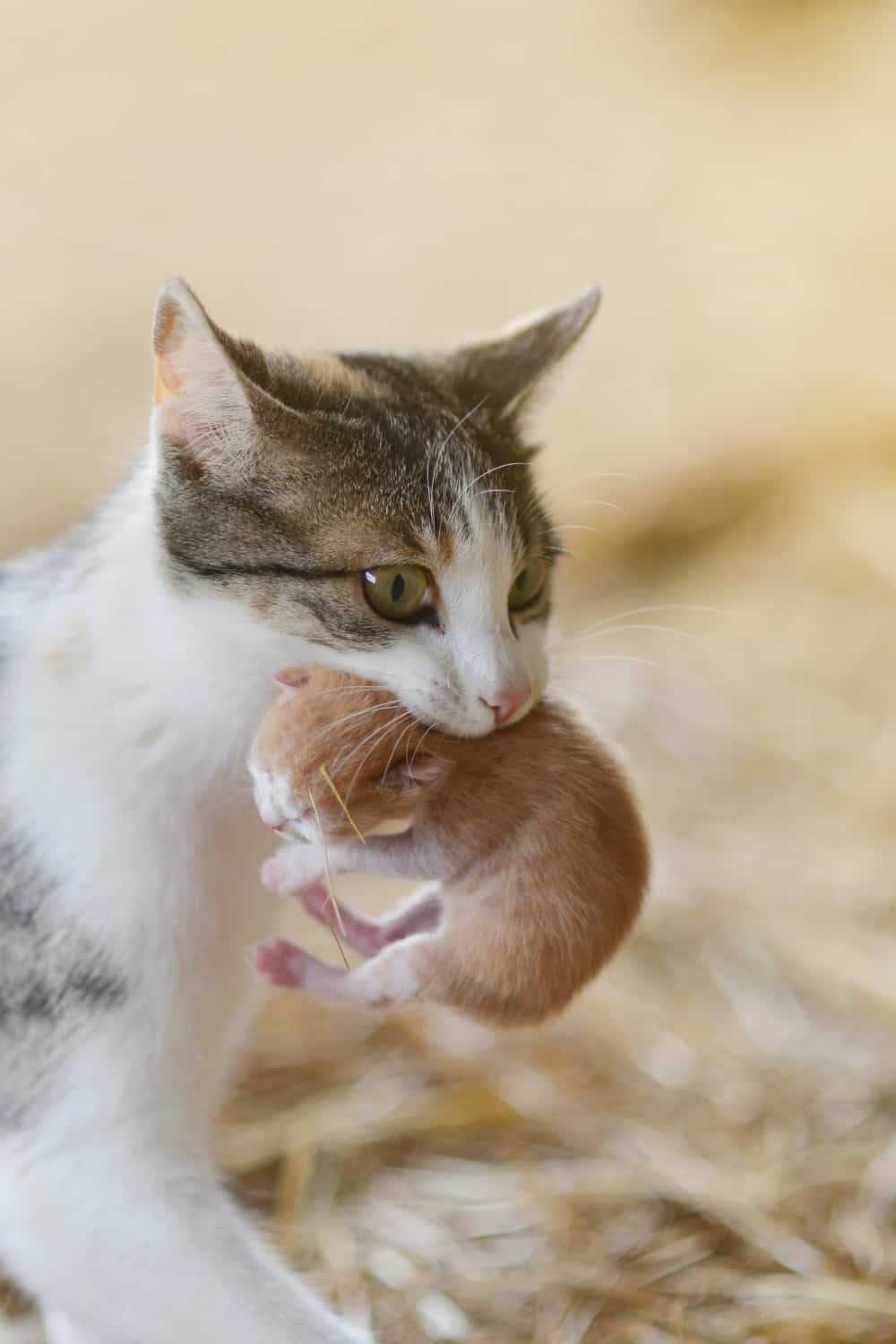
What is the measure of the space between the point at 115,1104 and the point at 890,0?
14.3 feet

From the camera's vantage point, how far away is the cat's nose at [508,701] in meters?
1.63

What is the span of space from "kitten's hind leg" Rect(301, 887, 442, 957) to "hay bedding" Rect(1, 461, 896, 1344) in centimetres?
38

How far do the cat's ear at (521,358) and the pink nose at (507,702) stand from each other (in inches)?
22.5

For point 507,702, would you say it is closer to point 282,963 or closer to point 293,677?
point 293,677

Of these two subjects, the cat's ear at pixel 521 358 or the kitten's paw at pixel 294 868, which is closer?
the kitten's paw at pixel 294 868

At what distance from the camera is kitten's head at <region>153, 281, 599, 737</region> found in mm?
1635

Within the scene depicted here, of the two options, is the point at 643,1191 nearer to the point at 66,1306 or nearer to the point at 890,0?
the point at 66,1306

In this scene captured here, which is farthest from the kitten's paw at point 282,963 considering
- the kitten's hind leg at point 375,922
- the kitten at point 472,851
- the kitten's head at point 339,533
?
the kitten's head at point 339,533

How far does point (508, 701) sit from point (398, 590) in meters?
0.19

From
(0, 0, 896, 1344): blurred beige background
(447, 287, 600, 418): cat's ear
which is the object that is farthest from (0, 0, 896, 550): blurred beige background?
(447, 287, 600, 418): cat's ear

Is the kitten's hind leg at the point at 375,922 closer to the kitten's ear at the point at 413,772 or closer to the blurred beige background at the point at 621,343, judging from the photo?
the kitten's ear at the point at 413,772

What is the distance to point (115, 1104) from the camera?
5.82 feet

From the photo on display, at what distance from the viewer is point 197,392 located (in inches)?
64.1

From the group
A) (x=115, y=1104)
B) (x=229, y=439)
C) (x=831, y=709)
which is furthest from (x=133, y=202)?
(x=115, y=1104)
